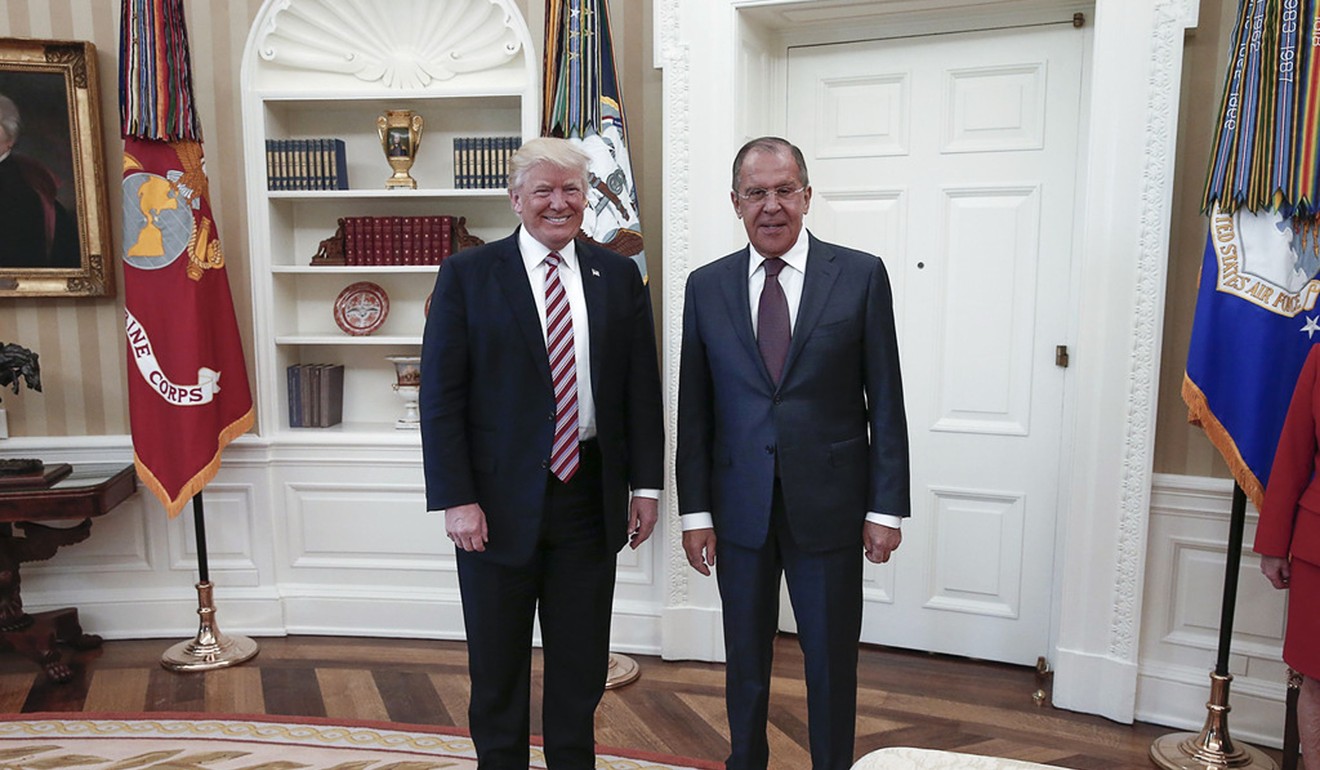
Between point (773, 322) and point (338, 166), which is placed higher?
point (338, 166)

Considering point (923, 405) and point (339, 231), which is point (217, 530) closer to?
point (339, 231)

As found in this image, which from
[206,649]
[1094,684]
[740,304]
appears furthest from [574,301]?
[206,649]

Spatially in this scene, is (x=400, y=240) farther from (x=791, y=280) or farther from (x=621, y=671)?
(x=791, y=280)

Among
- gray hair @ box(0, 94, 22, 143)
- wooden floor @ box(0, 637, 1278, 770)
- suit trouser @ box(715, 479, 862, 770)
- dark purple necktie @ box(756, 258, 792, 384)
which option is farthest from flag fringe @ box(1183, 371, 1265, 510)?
gray hair @ box(0, 94, 22, 143)

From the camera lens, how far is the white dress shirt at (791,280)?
2.00 meters

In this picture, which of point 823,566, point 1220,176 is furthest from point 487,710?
point 1220,176

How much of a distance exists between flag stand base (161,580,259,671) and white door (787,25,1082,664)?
2300 mm

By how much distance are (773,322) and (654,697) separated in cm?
153

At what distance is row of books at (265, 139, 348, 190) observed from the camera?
3354 millimetres

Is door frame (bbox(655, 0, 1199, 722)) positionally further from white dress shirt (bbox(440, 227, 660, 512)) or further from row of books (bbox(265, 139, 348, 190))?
row of books (bbox(265, 139, 348, 190))

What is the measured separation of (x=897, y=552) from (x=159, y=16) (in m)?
3.08

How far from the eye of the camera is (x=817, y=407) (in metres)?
1.96

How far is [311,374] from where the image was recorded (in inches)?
138

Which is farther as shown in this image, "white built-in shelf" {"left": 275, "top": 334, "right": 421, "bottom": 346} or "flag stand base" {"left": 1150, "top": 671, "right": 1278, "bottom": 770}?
"white built-in shelf" {"left": 275, "top": 334, "right": 421, "bottom": 346}
